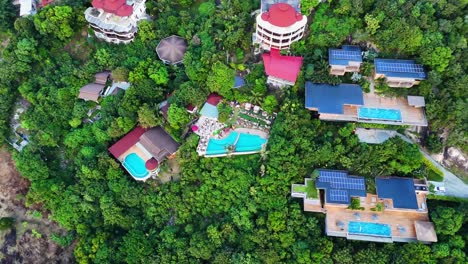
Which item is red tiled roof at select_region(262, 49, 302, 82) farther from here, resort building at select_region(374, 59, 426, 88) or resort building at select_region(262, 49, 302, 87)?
resort building at select_region(374, 59, 426, 88)

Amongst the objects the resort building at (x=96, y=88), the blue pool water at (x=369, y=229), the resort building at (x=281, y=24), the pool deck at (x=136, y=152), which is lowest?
the pool deck at (x=136, y=152)

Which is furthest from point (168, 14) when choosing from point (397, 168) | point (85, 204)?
point (397, 168)

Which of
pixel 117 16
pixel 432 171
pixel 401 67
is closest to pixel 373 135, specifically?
pixel 432 171

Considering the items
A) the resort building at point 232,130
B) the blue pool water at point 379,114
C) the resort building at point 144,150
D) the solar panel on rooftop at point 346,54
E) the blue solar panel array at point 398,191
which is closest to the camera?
the blue solar panel array at point 398,191

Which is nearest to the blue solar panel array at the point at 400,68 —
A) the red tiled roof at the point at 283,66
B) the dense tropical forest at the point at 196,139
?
the dense tropical forest at the point at 196,139

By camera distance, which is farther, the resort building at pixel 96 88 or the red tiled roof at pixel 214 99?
the resort building at pixel 96 88

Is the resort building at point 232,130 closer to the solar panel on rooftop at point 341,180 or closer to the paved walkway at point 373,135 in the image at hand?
the solar panel on rooftop at point 341,180

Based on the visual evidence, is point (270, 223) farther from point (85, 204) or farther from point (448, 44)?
point (448, 44)

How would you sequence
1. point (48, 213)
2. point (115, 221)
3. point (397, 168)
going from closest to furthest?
point (397, 168)
point (115, 221)
point (48, 213)
